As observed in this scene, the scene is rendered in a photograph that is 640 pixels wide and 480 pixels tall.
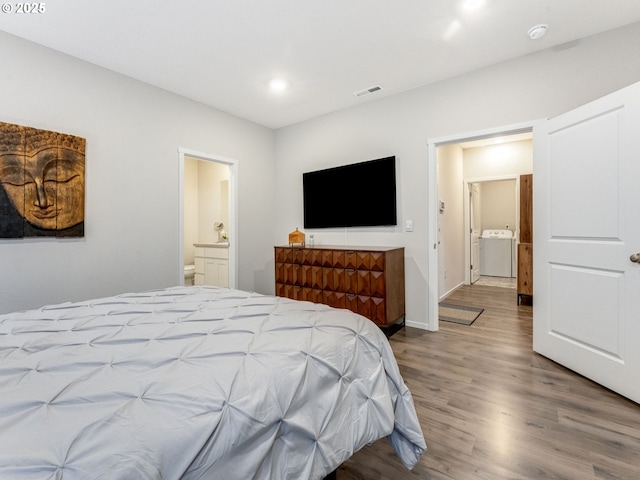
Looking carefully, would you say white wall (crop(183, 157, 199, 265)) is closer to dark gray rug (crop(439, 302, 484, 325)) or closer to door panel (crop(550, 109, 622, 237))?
dark gray rug (crop(439, 302, 484, 325))

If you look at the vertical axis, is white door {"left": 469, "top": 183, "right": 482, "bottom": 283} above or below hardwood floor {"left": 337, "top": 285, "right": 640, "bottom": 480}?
above

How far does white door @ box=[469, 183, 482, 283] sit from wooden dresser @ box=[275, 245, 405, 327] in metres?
3.48

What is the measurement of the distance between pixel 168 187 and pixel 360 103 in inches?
99.0

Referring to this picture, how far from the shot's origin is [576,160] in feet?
7.70

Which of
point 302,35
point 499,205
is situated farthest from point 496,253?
point 302,35

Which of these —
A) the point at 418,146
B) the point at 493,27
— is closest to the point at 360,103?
the point at 418,146

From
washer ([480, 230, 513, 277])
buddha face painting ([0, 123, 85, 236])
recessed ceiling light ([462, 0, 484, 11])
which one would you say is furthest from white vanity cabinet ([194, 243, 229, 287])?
washer ([480, 230, 513, 277])

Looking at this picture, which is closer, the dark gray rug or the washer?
the dark gray rug

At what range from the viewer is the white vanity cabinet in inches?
173

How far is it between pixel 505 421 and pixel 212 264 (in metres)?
4.00

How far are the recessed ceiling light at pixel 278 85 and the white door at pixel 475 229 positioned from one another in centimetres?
447

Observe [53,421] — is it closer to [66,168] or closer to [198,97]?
[66,168]

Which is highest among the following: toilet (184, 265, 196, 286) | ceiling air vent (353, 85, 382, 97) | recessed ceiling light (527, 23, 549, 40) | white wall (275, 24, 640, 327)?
ceiling air vent (353, 85, 382, 97)

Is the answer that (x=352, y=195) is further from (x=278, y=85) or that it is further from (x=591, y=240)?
(x=591, y=240)
